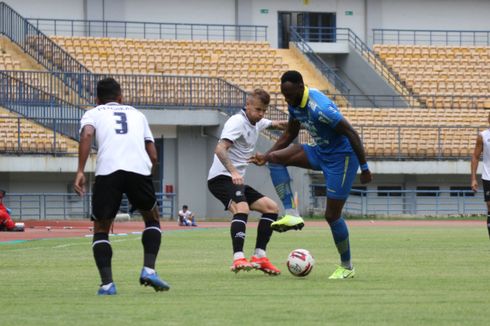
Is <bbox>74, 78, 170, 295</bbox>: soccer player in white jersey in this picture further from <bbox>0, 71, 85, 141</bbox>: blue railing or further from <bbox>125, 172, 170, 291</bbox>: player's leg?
<bbox>0, 71, 85, 141</bbox>: blue railing

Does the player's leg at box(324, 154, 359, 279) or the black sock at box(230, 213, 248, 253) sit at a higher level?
the player's leg at box(324, 154, 359, 279)

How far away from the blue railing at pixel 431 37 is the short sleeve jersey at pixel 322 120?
140 ft

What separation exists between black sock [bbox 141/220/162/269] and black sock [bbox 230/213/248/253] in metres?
2.69

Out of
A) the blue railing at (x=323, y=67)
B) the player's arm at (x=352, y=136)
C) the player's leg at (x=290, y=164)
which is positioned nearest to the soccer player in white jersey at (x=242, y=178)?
the player's leg at (x=290, y=164)

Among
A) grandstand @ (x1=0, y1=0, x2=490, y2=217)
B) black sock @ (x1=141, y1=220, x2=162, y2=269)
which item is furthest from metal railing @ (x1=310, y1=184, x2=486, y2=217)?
black sock @ (x1=141, y1=220, x2=162, y2=269)

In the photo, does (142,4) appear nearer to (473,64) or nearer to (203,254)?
(473,64)

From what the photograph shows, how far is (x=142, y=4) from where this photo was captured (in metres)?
53.3

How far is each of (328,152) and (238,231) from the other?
63.7 inches

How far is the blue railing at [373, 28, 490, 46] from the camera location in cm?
5653

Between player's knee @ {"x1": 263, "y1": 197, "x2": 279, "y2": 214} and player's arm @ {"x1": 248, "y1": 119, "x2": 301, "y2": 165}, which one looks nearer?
player's arm @ {"x1": 248, "y1": 119, "x2": 301, "y2": 165}

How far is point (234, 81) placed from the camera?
49000 millimetres

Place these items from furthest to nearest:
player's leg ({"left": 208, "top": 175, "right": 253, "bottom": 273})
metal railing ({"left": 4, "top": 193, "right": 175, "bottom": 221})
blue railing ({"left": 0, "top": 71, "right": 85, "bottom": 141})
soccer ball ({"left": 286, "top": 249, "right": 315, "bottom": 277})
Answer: blue railing ({"left": 0, "top": 71, "right": 85, "bottom": 141}) → metal railing ({"left": 4, "top": 193, "right": 175, "bottom": 221}) → player's leg ({"left": 208, "top": 175, "right": 253, "bottom": 273}) → soccer ball ({"left": 286, "top": 249, "right": 315, "bottom": 277})

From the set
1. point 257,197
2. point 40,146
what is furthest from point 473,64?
point 257,197

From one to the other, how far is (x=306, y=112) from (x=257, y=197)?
6.34ft
